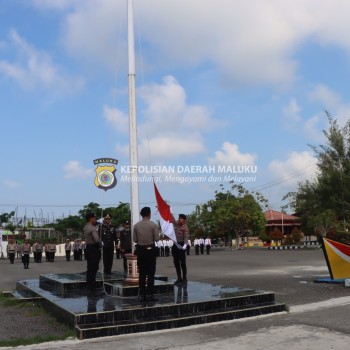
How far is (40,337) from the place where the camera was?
20.5 feet

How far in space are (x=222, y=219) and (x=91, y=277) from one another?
36.8 m

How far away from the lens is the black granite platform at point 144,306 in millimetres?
6441

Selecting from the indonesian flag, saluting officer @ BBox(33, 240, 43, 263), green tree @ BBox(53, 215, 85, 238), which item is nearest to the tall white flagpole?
the indonesian flag

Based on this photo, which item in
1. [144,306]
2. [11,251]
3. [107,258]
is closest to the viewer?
[144,306]

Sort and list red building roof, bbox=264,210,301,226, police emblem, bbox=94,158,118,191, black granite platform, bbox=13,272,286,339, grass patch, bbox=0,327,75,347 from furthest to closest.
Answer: red building roof, bbox=264,210,301,226 < police emblem, bbox=94,158,118,191 < black granite platform, bbox=13,272,286,339 < grass patch, bbox=0,327,75,347

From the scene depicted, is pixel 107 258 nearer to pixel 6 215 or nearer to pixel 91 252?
pixel 91 252

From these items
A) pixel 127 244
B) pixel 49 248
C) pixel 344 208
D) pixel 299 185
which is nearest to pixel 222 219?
pixel 299 185

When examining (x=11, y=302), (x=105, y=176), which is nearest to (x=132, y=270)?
(x=11, y=302)

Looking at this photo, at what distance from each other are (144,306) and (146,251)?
1.12m

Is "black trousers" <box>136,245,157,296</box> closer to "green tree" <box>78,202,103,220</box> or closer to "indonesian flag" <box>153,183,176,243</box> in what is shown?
"indonesian flag" <box>153,183,176,243</box>

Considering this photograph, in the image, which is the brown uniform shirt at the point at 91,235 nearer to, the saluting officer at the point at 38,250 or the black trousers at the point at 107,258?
the black trousers at the point at 107,258

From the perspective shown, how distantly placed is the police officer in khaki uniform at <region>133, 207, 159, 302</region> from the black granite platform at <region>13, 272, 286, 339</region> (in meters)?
0.25

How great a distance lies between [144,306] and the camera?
702 cm

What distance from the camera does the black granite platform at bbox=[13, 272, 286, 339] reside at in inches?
254
